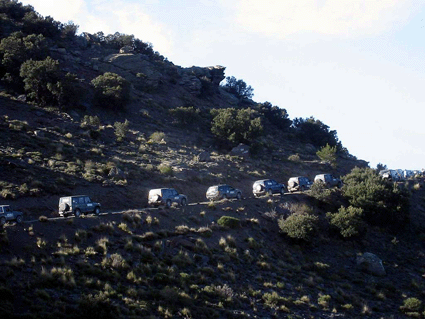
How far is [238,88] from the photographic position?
114 metres

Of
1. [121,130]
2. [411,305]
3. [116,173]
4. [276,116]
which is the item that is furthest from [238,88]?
[411,305]

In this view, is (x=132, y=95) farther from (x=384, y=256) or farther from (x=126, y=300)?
(x=126, y=300)

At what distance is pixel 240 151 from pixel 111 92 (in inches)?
824

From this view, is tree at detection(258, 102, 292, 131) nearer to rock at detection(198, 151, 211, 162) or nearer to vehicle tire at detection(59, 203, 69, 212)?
rock at detection(198, 151, 211, 162)

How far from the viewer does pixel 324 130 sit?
304ft

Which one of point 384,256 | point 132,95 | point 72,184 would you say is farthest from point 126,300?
point 132,95

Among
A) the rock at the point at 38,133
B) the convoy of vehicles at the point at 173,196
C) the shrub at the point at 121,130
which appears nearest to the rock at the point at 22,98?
the rock at the point at 38,133

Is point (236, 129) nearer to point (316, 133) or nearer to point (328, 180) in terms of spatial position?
point (328, 180)

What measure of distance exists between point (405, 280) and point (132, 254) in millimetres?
21333

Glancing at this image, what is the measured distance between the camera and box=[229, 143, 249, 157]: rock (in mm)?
63775

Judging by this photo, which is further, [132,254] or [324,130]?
[324,130]

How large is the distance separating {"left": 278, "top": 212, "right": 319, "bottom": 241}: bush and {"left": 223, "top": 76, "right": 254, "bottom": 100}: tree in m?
77.3

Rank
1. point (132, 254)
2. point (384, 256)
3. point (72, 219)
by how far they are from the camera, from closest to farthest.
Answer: point (132, 254), point (72, 219), point (384, 256)

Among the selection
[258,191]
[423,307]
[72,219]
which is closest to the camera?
[72,219]
